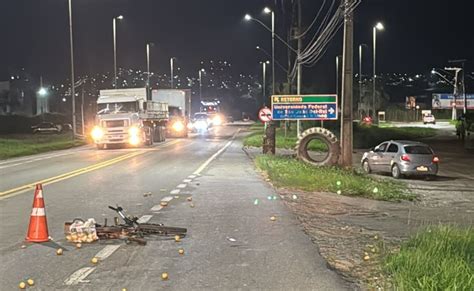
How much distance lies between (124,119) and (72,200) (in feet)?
72.9

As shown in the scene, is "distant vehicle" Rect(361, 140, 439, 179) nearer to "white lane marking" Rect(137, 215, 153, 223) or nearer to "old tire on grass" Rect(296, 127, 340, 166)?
"old tire on grass" Rect(296, 127, 340, 166)

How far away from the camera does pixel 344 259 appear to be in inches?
300

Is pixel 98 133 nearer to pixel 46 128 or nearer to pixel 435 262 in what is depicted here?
pixel 435 262

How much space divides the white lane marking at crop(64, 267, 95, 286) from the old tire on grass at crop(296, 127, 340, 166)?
14775mm

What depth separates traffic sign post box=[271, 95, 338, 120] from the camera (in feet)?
84.6

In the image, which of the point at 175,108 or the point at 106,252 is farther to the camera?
the point at 175,108

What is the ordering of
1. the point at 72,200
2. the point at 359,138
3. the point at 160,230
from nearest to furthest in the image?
the point at 160,230 → the point at 72,200 → the point at 359,138

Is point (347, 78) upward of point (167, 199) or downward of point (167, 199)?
upward

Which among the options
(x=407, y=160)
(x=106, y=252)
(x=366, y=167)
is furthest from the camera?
→ (x=366, y=167)

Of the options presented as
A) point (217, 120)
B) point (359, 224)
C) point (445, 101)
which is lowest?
point (359, 224)

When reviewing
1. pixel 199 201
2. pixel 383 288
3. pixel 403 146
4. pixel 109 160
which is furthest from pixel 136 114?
Answer: pixel 383 288

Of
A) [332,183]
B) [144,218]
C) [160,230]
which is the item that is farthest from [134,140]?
[160,230]

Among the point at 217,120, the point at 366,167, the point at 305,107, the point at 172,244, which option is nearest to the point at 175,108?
A: the point at 305,107

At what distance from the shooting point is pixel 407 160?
22031 millimetres
